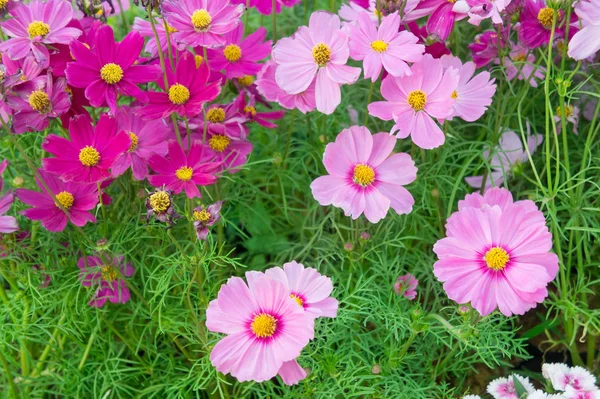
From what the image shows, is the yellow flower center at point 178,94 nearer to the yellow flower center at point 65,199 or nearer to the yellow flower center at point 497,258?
the yellow flower center at point 65,199

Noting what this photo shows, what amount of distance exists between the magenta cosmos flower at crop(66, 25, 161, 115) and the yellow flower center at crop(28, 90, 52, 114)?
0.05 metres

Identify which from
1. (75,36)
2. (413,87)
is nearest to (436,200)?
(413,87)

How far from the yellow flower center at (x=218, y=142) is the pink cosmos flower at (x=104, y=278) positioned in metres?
0.25

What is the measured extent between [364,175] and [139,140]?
1.21ft

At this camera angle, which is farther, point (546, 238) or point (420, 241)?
point (420, 241)

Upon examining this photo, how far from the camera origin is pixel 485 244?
3.26ft

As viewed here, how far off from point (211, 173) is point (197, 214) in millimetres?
128

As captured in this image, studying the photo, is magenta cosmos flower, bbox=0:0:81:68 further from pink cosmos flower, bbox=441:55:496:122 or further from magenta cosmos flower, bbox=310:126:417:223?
pink cosmos flower, bbox=441:55:496:122

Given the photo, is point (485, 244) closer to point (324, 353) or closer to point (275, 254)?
point (324, 353)

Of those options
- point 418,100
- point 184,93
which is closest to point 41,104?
point 184,93

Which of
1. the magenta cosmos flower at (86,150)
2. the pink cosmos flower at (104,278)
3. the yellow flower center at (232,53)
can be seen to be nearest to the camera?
the magenta cosmos flower at (86,150)

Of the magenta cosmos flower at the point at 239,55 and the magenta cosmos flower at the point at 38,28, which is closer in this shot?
the magenta cosmos flower at the point at 38,28

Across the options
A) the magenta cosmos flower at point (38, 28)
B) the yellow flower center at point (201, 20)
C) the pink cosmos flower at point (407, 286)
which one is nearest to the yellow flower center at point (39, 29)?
the magenta cosmos flower at point (38, 28)

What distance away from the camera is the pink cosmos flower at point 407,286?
47.5 inches
